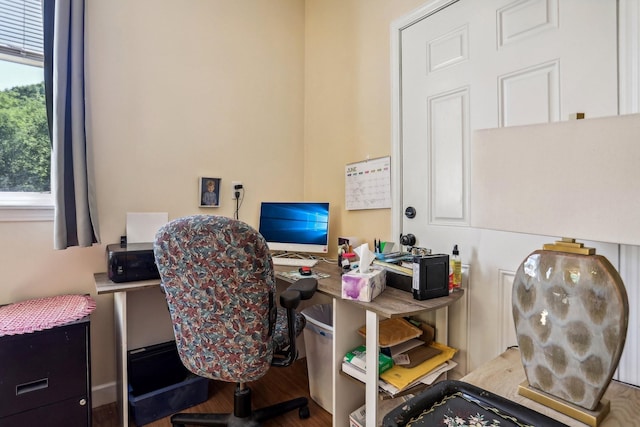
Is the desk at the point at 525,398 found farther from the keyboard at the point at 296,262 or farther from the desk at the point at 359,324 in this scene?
the keyboard at the point at 296,262

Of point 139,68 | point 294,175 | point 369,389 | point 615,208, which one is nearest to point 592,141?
point 615,208

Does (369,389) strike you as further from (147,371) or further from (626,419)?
(147,371)

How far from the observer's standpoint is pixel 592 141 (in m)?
0.68

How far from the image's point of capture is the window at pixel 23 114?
5.42 feet

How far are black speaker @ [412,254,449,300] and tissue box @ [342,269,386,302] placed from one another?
0.54 feet

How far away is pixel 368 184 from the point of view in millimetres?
2035

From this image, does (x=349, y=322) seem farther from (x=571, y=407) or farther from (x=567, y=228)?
(x=567, y=228)

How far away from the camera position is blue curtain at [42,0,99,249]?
1.56 metres

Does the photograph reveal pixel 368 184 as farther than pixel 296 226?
No

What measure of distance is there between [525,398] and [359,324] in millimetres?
738

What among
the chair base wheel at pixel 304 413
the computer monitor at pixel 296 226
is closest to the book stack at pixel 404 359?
the chair base wheel at pixel 304 413

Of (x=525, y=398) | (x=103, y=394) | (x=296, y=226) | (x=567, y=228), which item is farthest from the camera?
(x=296, y=226)

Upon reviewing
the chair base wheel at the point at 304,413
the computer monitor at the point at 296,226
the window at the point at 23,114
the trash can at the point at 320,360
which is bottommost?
the chair base wheel at the point at 304,413

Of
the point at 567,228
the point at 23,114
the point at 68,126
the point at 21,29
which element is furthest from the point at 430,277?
the point at 21,29
